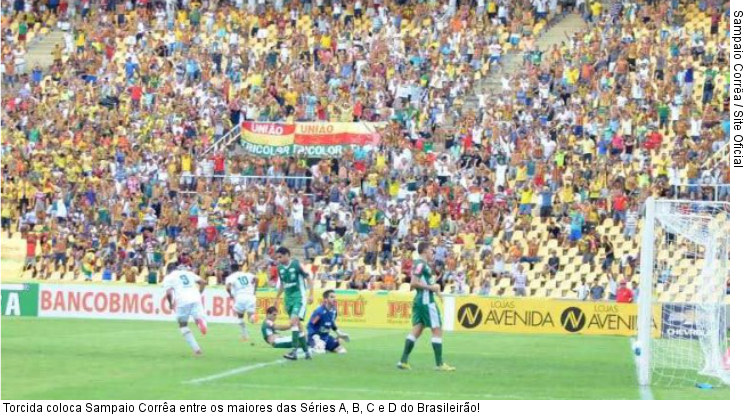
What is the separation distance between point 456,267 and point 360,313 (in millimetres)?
4103

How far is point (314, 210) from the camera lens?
41938 mm

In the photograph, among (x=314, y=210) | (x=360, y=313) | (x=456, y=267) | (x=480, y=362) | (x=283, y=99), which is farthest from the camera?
(x=283, y=99)

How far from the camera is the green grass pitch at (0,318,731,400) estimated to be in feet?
57.8

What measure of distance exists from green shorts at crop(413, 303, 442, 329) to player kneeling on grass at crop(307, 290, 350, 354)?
3766 millimetres

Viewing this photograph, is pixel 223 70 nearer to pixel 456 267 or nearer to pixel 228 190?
pixel 228 190

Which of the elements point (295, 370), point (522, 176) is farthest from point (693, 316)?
point (522, 176)

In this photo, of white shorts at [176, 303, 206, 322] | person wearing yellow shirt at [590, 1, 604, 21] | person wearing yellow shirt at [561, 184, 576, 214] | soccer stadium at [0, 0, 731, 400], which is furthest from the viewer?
person wearing yellow shirt at [590, 1, 604, 21]

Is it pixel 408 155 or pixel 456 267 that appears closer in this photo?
pixel 456 267

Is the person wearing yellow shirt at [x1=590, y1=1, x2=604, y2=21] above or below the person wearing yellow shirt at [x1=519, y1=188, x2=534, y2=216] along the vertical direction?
above

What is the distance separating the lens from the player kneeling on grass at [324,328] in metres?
24.4

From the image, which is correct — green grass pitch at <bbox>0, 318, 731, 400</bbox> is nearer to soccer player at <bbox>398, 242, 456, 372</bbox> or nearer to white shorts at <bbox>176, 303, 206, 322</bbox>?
soccer player at <bbox>398, 242, 456, 372</bbox>

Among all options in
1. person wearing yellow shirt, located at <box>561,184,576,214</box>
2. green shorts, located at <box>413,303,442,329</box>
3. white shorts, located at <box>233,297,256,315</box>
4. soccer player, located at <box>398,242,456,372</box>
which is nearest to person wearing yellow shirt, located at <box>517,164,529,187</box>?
person wearing yellow shirt, located at <box>561,184,576,214</box>

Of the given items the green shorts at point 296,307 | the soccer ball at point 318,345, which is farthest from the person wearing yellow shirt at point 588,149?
→ the green shorts at point 296,307
